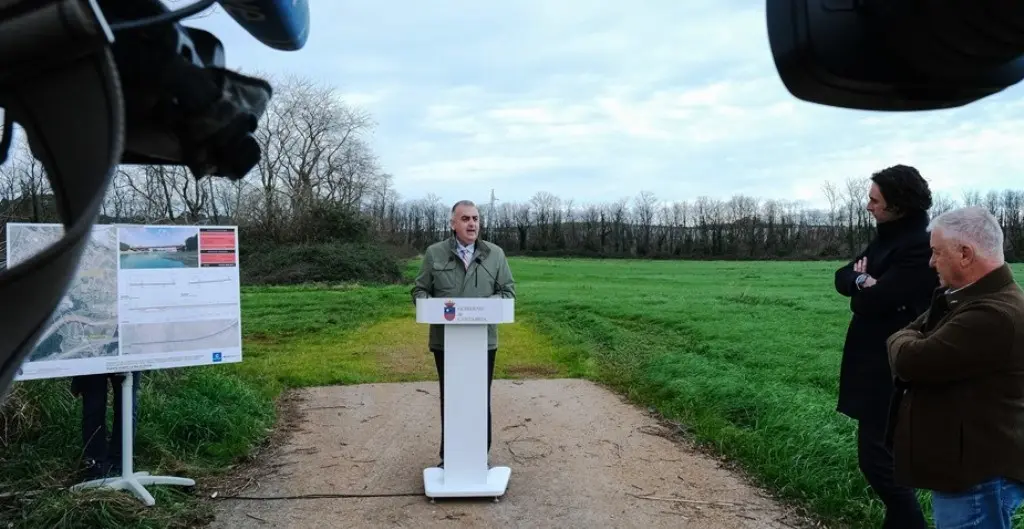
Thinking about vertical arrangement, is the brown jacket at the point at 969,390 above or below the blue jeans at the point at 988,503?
above

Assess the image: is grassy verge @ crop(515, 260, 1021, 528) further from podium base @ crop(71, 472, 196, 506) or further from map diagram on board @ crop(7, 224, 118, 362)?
map diagram on board @ crop(7, 224, 118, 362)

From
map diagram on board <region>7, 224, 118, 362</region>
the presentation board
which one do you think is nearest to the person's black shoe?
the presentation board

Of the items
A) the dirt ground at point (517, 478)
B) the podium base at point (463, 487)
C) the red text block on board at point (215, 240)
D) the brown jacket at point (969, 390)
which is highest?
the red text block on board at point (215, 240)

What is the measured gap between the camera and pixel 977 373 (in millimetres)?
3227

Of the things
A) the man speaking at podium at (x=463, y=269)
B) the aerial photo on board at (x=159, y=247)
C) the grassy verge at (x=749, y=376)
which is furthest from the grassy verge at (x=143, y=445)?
the grassy verge at (x=749, y=376)

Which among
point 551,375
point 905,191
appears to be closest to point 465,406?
point 905,191

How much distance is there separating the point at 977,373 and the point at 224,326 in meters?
4.94

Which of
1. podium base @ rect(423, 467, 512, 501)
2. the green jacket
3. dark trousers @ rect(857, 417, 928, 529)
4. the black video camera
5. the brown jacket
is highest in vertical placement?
the black video camera

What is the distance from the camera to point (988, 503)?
322cm

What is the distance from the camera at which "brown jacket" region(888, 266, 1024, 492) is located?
317 cm

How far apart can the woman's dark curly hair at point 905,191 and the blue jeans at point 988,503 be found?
1629 millimetres

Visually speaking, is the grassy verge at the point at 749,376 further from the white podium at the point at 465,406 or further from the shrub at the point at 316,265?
the shrub at the point at 316,265

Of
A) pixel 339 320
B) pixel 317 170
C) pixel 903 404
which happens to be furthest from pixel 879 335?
pixel 317 170

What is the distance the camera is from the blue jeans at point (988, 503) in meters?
3.21
